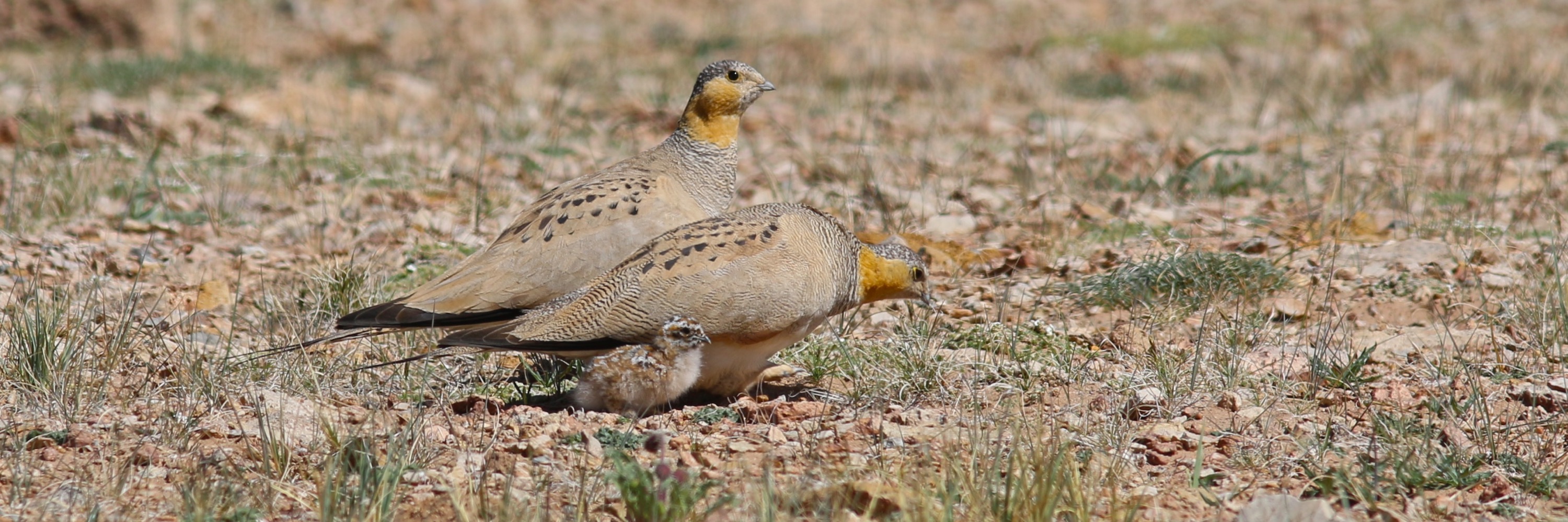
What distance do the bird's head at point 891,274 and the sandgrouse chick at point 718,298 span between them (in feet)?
0.34

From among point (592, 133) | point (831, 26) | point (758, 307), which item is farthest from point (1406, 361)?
point (831, 26)

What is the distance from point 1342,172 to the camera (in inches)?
281

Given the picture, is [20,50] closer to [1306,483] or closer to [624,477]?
[624,477]

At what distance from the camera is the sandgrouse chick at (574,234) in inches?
201

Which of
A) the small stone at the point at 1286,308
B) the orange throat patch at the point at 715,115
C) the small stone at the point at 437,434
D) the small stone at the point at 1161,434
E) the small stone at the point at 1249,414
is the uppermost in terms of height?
the orange throat patch at the point at 715,115

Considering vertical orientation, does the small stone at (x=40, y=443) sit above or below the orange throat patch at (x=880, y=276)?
below

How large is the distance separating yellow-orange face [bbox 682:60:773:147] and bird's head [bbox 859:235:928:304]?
1.45 m

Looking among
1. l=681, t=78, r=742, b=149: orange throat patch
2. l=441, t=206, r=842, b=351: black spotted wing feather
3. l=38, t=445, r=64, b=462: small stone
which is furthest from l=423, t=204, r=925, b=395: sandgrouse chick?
l=681, t=78, r=742, b=149: orange throat patch

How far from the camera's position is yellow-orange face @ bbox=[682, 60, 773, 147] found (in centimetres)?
645

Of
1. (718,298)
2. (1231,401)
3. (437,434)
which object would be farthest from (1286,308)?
(437,434)

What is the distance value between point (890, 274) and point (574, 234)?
1.16 meters

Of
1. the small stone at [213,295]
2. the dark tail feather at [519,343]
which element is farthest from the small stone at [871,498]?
the small stone at [213,295]

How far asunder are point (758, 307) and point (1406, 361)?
2366 millimetres

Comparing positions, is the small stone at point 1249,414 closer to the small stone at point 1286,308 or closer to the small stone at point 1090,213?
the small stone at point 1286,308
